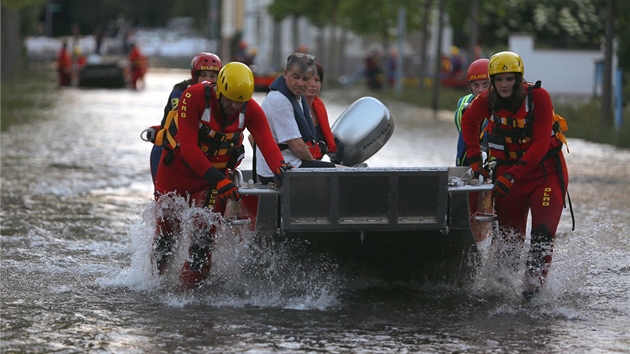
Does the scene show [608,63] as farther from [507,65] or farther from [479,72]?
[507,65]

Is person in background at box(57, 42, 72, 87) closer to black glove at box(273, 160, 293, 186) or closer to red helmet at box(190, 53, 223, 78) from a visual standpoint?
red helmet at box(190, 53, 223, 78)

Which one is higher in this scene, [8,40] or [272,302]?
[8,40]

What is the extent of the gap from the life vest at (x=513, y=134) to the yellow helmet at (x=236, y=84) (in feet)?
5.59

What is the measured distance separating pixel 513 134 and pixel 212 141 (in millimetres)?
2023

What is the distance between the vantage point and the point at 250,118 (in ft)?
29.1

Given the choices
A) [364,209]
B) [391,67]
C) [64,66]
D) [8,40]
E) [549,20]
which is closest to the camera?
[364,209]

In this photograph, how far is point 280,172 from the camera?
337 inches

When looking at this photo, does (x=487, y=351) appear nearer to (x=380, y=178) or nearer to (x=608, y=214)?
(x=380, y=178)

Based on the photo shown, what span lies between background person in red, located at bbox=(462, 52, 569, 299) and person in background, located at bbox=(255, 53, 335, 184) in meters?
1.14

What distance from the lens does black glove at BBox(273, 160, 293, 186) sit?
28.1 feet

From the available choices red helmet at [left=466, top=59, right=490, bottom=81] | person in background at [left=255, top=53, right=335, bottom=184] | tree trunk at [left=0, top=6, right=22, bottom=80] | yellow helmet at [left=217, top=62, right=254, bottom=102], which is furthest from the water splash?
tree trunk at [left=0, top=6, right=22, bottom=80]

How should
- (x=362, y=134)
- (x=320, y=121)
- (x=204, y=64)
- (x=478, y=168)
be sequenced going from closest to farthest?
(x=478, y=168)
(x=320, y=121)
(x=204, y=64)
(x=362, y=134)

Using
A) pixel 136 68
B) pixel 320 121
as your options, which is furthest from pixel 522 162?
pixel 136 68

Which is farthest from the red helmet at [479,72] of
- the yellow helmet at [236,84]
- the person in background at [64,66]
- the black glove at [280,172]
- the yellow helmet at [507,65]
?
the person in background at [64,66]
